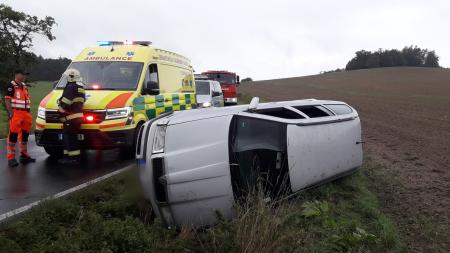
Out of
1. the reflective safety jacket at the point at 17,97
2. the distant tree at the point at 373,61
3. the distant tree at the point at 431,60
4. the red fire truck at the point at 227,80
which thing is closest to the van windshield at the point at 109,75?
the reflective safety jacket at the point at 17,97

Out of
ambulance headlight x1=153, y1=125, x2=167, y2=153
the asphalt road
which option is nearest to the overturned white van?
ambulance headlight x1=153, y1=125, x2=167, y2=153

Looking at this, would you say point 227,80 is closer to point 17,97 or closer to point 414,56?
point 17,97

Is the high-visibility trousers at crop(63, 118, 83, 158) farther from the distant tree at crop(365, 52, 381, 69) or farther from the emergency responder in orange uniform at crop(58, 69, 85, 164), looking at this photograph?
the distant tree at crop(365, 52, 381, 69)

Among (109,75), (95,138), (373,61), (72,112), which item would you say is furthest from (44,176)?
(373,61)

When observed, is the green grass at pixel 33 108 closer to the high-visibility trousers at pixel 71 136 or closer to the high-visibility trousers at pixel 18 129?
the high-visibility trousers at pixel 18 129

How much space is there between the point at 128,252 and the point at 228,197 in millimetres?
1114

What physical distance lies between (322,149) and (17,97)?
5.59 metres

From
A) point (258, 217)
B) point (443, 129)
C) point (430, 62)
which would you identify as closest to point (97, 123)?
point (258, 217)

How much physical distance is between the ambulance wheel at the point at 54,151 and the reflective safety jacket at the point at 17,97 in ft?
2.75

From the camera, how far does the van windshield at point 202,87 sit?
55.6ft

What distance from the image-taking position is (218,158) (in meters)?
4.35

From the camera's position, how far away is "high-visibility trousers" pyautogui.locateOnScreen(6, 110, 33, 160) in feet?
25.3

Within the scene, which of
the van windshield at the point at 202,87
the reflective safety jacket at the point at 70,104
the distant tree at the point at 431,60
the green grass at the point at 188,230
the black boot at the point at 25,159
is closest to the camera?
the green grass at the point at 188,230

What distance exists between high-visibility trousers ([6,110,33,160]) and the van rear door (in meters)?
5.26
